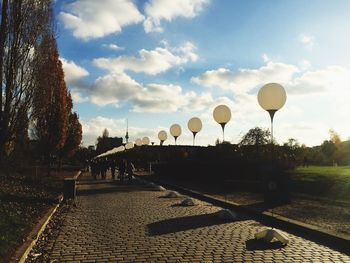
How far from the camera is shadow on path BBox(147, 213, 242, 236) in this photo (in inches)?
426

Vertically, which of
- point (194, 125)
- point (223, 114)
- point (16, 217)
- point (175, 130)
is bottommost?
Result: point (16, 217)

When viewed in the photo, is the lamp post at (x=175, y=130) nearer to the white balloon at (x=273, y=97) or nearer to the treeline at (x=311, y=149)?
the treeline at (x=311, y=149)

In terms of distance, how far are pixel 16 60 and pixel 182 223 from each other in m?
14.2

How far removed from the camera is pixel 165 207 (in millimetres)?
15812

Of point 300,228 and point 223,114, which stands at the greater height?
point 223,114

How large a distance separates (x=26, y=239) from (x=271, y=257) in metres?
4.60

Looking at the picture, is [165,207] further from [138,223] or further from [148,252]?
[148,252]

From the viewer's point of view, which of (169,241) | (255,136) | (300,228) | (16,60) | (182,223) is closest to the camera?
(169,241)

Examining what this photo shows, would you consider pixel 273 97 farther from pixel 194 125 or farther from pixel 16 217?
pixel 194 125

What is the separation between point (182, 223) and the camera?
11.9 m

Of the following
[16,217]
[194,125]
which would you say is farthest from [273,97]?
[194,125]

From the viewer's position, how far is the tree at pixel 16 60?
22016mm

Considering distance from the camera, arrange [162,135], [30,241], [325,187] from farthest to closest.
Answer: [162,135]
[325,187]
[30,241]

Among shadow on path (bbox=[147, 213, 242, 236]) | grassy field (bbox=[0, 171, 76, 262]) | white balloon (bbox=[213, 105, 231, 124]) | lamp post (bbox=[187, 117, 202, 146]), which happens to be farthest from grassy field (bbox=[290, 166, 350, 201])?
grassy field (bbox=[0, 171, 76, 262])
